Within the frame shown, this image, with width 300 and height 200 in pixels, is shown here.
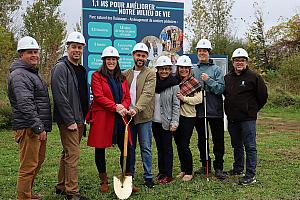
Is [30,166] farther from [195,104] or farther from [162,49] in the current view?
[162,49]

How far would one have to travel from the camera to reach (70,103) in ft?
16.8

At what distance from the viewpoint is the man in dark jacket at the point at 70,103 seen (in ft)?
16.5

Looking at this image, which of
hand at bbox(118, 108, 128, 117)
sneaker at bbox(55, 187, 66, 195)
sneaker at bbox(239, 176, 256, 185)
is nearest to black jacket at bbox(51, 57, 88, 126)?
hand at bbox(118, 108, 128, 117)

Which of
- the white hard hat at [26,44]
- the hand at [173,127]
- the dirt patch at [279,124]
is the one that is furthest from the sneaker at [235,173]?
the dirt patch at [279,124]

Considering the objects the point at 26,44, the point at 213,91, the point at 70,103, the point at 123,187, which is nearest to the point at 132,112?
the point at 70,103

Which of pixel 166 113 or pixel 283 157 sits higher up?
pixel 166 113

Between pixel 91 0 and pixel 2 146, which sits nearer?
pixel 91 0

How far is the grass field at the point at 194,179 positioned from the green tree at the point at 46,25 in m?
11.9

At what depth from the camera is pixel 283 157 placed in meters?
8.13

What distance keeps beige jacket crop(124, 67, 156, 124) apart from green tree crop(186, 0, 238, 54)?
16.6 metres

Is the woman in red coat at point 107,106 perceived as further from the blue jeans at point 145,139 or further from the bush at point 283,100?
the bush at point 283,100

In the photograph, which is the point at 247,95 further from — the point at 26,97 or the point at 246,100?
the point at 26,97

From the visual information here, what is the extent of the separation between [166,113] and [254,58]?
23305mm

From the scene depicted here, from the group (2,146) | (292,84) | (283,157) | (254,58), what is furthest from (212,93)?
(254,58)
